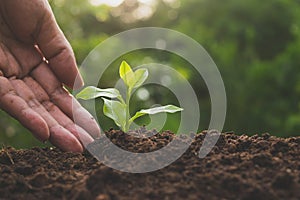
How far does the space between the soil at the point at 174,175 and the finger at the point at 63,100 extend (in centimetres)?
26

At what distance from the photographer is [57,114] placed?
204 cm

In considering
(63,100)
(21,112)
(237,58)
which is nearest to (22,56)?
(63,100)

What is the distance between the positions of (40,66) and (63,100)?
249mm

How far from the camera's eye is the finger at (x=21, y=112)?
72.4 inches

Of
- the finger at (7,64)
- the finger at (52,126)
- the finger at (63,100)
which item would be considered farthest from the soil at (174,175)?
the finger at (7,64)

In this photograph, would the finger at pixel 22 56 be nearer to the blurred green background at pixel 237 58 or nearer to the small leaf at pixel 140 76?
the small leaf at pixel 140 76

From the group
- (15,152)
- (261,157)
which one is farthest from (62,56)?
(261,157)

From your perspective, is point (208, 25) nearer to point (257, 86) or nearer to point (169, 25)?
point (169, 25)

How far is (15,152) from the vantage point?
1.87m

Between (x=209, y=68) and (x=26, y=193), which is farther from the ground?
(x=209, y=68)

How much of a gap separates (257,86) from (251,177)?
13.5 ft

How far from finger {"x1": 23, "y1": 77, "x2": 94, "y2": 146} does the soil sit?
0.16m

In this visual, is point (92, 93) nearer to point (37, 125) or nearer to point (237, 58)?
point (37, 125)

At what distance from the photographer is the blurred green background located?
4.65m
